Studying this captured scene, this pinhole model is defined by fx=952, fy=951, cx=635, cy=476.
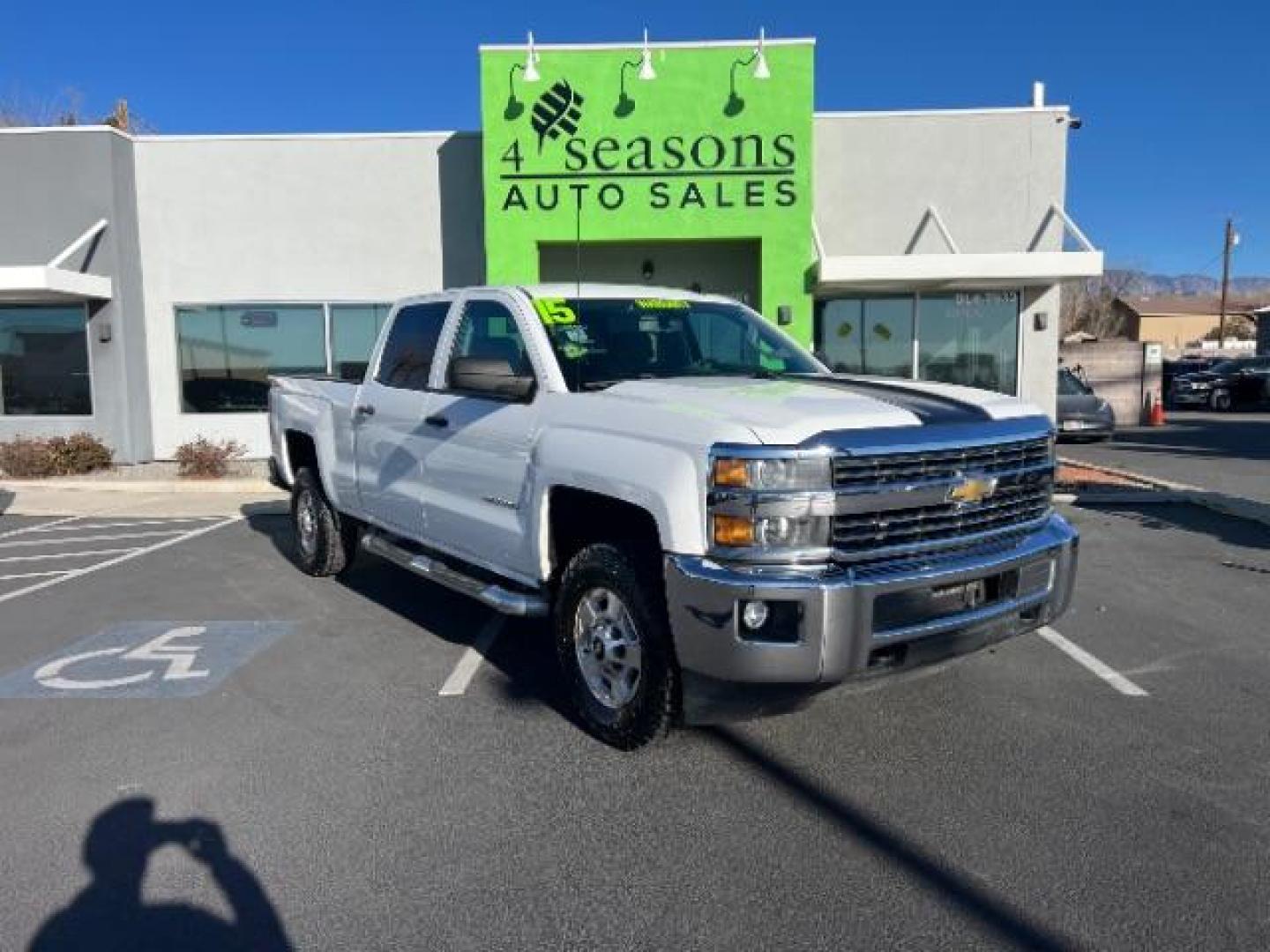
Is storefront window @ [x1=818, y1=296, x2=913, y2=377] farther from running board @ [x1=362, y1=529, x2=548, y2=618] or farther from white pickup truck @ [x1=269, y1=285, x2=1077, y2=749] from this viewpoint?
running board @ [x1=362, y1=529, x2=548, y2=618]

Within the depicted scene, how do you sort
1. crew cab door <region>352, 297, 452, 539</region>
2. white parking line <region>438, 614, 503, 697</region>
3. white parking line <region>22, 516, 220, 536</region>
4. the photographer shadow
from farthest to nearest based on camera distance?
white parking line <region>22, 516, 220, 536</region>
crew cab door <region>352, 297, 452, 539</region>
white parking line <region>438, 614, 503, 697</region>
the photographer shadow

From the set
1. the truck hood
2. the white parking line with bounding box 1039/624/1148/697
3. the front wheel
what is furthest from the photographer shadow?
the white parking line with bounding box 1039/624/1148/697

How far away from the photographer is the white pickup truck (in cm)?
348

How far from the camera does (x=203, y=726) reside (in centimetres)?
449

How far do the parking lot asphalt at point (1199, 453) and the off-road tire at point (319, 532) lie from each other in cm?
957

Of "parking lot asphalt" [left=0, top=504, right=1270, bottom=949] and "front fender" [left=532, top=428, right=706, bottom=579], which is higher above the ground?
"front fender" [left=532, top=428, right=706, bottom=579]

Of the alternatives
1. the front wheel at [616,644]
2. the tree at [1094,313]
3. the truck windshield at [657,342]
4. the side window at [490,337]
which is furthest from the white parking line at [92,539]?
the tree at [1094,313]

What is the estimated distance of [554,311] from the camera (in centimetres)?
493

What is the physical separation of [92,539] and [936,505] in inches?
350

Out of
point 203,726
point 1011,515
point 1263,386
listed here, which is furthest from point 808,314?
point 1263,386

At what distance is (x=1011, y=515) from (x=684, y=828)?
195 cm

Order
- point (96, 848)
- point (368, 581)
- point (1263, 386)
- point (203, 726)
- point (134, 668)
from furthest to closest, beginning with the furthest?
point (1263, 386) < point (368, 581) < point (134, 668) < point (203, 726) < point (96, 848)

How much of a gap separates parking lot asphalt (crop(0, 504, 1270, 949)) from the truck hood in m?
1.45

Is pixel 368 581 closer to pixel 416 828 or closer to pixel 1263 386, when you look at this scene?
pixel 416 828
